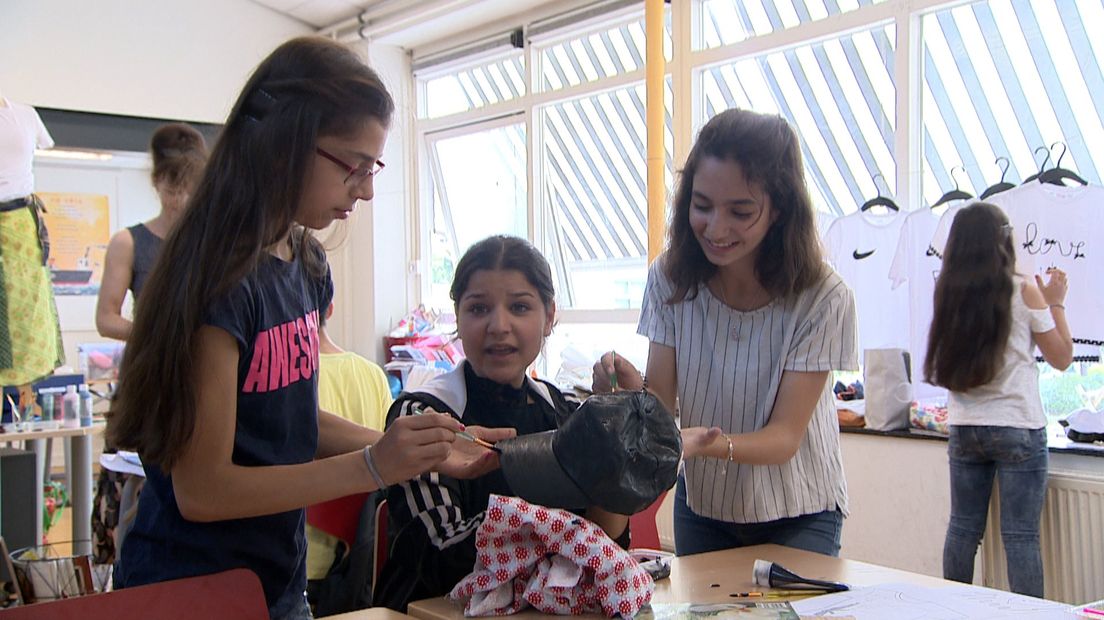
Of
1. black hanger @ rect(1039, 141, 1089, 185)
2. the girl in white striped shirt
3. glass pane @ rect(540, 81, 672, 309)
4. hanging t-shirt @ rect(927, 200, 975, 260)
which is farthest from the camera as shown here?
glass pane @ rect(540, 81, 672, 309)

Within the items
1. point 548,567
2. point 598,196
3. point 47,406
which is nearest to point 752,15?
point 598,196

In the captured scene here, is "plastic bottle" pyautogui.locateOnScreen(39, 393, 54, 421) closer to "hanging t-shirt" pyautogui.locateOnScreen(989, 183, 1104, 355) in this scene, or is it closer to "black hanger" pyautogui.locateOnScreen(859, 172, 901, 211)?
"black hanger" pyautogui.locateOnScreen(859, 172, 901, 211)

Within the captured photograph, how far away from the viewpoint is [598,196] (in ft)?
18.8

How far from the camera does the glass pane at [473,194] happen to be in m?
6.25

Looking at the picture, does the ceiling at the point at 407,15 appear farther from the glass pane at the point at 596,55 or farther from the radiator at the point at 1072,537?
the radiator at the point at 1072,537

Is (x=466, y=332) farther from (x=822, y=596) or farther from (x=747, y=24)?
(x=747, y=24)

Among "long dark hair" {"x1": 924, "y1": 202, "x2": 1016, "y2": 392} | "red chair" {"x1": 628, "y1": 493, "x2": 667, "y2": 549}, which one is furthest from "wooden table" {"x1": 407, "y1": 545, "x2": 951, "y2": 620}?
"long dark hair" {"x1": 924, "y1": 202, "x2": 1016, "y2": 392}

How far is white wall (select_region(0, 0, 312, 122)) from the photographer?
573 centimetres

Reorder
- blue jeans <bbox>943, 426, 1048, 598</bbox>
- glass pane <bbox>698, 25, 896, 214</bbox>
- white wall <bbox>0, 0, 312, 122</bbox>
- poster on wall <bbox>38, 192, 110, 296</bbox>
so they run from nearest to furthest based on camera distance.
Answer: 1. blue jeans <bbox>943, 426, 1048, 598</bbox>
2. glass pane <bbox>698, 25, 896, 214</bbox>
3. white wall <bbox>0, 0, 312, 122</bbox>
4. poster on wall <bbox>38, 192, 110, 296</bbox>

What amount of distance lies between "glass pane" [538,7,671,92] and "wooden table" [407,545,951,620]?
3.70 meters

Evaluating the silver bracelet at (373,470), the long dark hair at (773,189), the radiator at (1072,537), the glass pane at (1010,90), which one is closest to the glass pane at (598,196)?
the glass pane at (1010,90)

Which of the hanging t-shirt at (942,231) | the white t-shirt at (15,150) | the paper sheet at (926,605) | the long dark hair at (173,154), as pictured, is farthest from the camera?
the white t-shirt at (15,150)

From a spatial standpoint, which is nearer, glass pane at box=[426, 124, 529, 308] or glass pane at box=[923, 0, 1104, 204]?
glass pane at box=[923, 0, 1104, 204]

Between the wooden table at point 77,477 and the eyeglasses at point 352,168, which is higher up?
the eyeglasses at point 352,168
